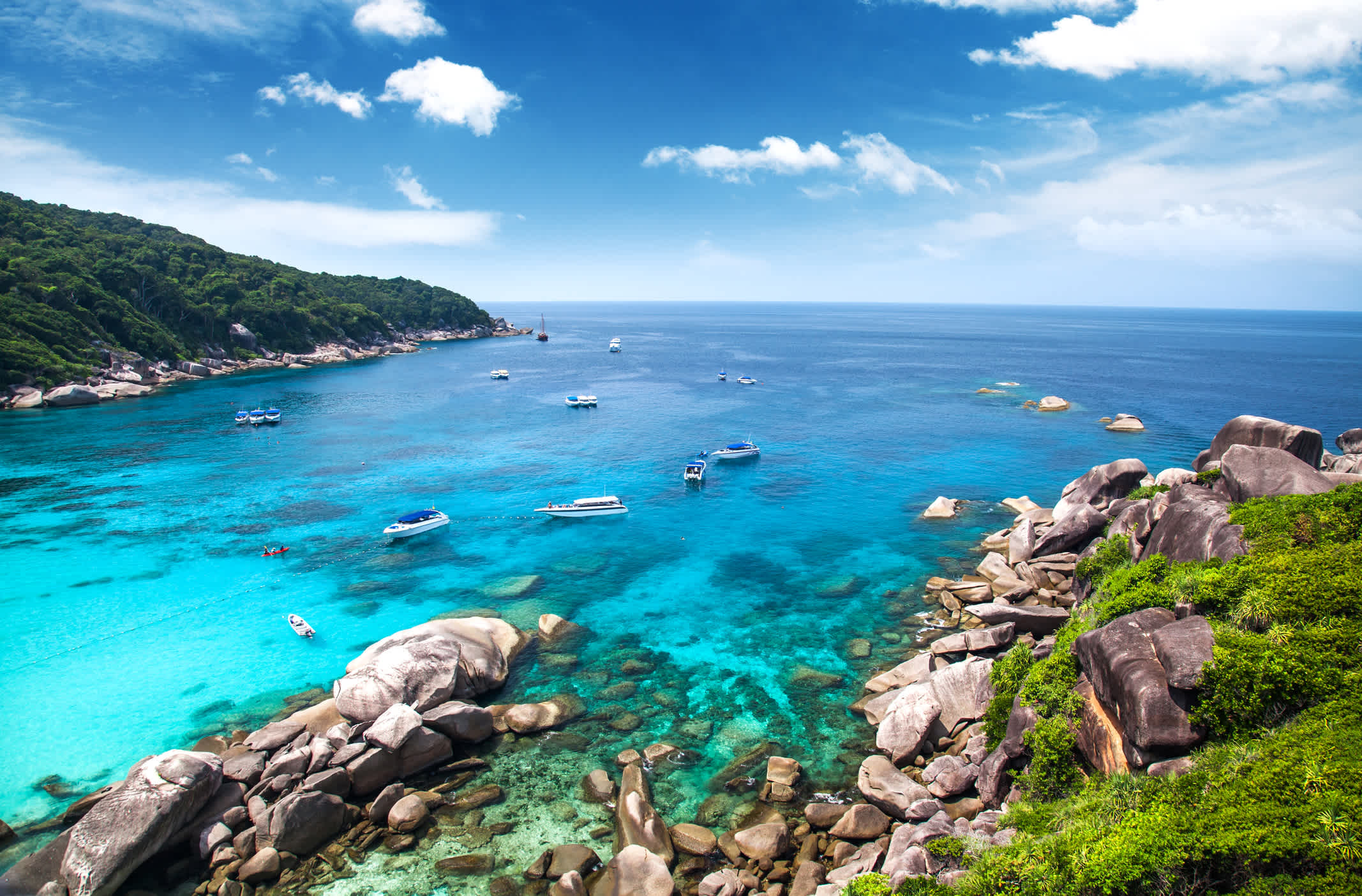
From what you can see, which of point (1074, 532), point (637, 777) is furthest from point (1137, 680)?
point (1074, 532)

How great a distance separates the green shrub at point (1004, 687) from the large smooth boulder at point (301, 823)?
26.1 meters

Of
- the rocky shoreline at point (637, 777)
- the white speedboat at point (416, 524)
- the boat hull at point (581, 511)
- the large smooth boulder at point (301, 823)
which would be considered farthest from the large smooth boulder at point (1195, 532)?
the white speedboat at point (416, 524)

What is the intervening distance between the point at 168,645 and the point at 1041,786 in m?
47.9

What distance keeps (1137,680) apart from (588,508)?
4742 centimetres

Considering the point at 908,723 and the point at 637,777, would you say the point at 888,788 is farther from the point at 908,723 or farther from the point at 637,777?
the point at 637,777

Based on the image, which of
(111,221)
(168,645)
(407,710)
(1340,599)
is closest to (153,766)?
(407,710)

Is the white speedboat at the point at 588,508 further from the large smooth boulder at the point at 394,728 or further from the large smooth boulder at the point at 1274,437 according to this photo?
the large smooth boulder at the point at 1274,437

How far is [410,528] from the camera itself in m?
54.8

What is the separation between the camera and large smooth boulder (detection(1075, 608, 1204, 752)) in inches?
712

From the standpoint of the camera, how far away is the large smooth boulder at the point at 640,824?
2275 cm

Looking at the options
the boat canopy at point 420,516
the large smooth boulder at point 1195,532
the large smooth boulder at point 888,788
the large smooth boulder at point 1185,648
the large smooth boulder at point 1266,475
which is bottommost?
the large smooth boulder at point 888,788

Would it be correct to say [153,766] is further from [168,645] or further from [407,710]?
[168,645]

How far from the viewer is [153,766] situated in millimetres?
23828

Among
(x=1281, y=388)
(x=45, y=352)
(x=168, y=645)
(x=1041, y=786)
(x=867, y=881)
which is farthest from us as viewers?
(x=1281, y=388)
